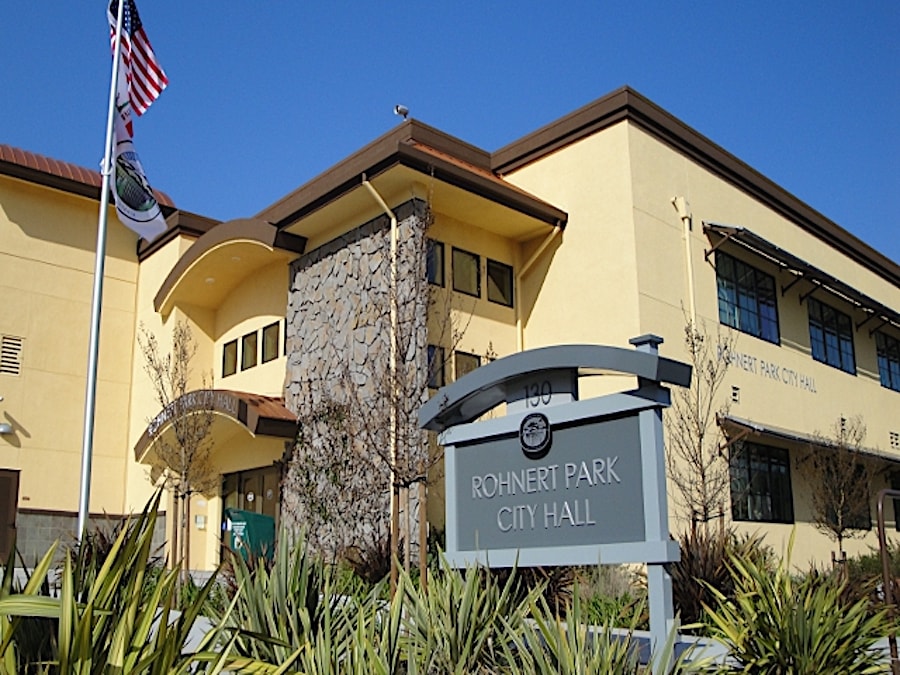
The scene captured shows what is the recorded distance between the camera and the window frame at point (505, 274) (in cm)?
1939

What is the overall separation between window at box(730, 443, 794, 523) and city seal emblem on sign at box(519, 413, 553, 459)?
1138 centimetres

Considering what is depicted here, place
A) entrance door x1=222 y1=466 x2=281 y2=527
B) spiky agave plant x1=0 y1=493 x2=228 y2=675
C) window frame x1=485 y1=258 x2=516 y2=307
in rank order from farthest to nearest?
entrance door x1=222 y1=466 x2=281 y2=527 → window frame x1=485 y1=258 x2=516 y2=307 → spiky agave plant x1=0 y1=493 x2=228 y2=675

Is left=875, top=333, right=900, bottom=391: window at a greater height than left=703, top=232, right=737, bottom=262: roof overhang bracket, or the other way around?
left=703, top=232, right=737, bottom=262: roof overhang bracket

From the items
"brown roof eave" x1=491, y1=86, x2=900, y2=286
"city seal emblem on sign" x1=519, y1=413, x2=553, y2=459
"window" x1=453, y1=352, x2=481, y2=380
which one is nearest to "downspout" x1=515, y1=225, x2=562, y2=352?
"window" x1=453, y1=352, x2=481, y2=380

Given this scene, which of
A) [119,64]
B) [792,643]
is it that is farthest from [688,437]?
[119,64]

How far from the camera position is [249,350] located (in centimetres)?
2317

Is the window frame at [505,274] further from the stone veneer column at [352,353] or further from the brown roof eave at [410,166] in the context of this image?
the stone veneer column at [352,353]

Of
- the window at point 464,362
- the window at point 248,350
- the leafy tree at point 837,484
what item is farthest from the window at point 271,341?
the leafy tree at point 837,484

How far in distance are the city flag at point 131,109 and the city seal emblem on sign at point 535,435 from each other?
915 centimetres

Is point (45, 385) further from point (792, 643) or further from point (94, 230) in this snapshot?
point (792, 643)

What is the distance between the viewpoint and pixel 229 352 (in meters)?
24.2

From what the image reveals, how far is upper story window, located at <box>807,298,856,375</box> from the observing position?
24328 millimetres

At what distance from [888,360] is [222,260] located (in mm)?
19880

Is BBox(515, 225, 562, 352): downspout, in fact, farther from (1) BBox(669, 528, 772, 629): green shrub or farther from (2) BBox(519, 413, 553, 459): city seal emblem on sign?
(2) BBox(519, 413, 553, 459): city seal emblem on sign
